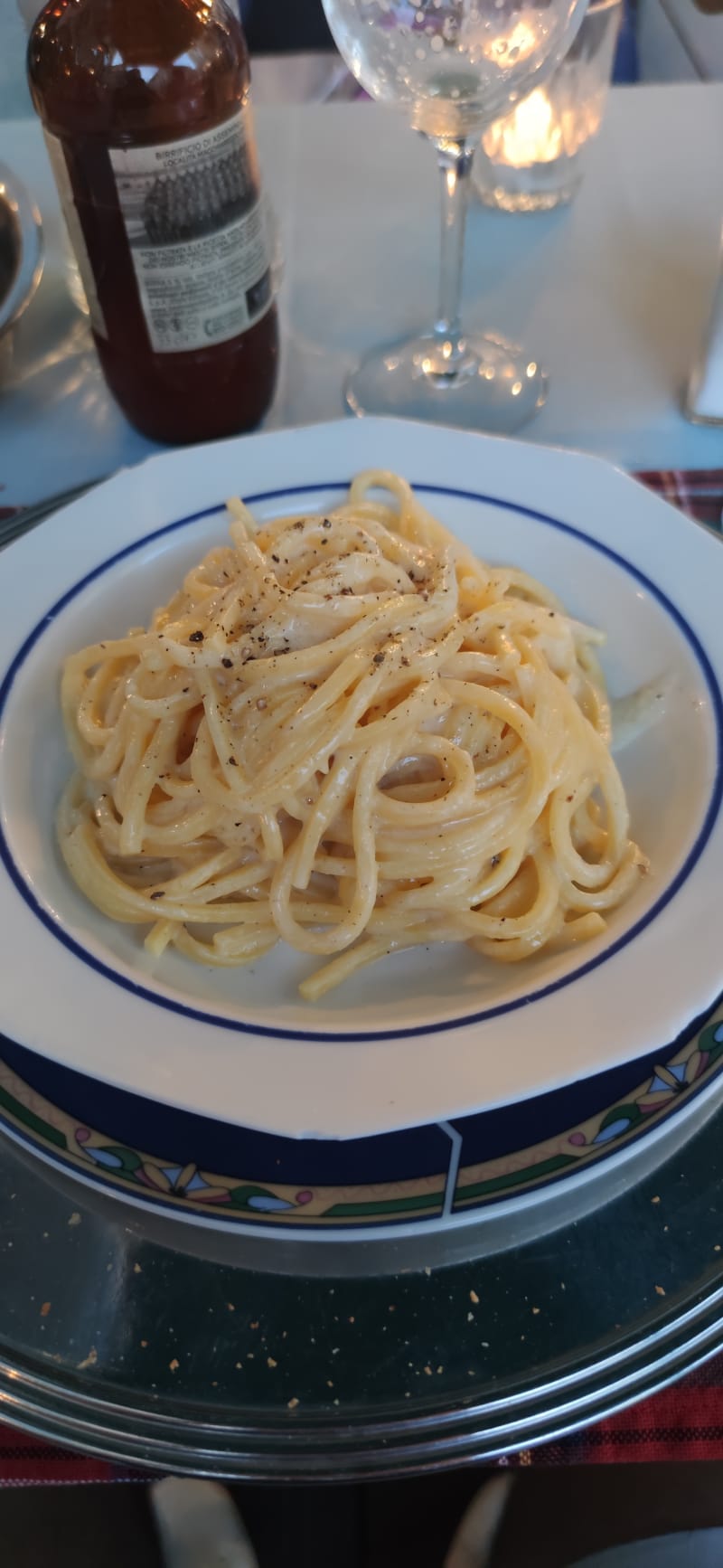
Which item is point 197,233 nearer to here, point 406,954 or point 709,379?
point 709,379

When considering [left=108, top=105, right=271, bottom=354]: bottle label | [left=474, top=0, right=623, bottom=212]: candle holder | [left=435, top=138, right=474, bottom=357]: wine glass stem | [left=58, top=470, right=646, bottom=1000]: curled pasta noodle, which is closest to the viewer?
[left=58, top=470, right=646, bottom=1000]: curled pasta noodle

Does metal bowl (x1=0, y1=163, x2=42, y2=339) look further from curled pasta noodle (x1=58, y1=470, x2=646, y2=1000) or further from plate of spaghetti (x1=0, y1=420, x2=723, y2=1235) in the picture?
curled pasta noodle (x1=58, y1=470, x2=646, y2=1000)

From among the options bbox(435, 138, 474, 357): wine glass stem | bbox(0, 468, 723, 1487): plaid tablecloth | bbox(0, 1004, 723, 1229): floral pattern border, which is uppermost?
bbox(435, 138, 474, 357): wine glass stem

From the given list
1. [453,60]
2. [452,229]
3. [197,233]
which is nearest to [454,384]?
[452,229]

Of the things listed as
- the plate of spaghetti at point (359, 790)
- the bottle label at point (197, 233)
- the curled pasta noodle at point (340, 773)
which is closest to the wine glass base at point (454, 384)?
the bottle label at point (197, 233)

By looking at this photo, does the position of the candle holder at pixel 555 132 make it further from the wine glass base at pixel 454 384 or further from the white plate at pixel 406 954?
the white plate at pixel 406 954

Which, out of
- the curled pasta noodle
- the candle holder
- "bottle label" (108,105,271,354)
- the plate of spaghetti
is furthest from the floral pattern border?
the candle holder

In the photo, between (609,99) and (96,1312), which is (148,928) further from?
(609,99)

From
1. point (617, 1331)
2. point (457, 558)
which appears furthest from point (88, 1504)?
point (457, 558)
